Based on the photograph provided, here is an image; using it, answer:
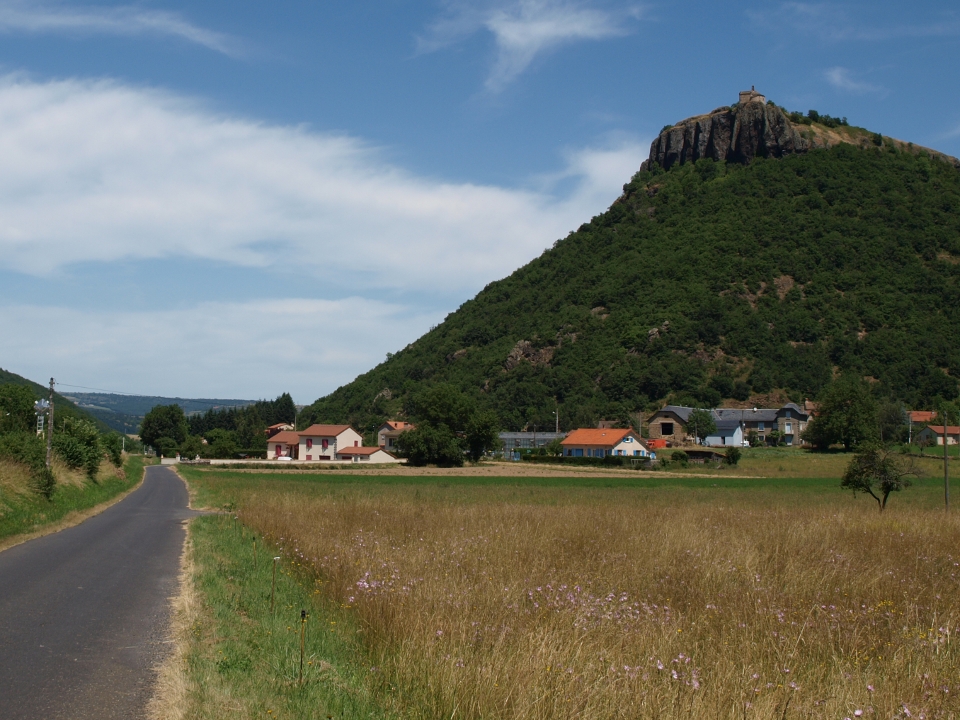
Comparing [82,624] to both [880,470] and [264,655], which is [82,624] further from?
[880,470]

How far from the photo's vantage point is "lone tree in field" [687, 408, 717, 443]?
10600cm

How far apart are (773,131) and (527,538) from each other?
158 meters

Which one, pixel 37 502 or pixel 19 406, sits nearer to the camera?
pixel 37 502

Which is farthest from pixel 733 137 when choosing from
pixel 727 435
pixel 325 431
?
pixel 325 431

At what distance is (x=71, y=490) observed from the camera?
31406mm

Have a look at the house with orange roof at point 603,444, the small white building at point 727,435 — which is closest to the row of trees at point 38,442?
the house with orange roof at point 603,444

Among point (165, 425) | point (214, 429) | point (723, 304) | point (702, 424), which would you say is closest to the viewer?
point (702, 424)

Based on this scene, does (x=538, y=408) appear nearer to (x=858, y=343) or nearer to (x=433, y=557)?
(x=858, y=343)

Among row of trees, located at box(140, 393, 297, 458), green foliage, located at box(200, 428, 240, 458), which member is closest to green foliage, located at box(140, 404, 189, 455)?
row of trees, located at box(140, 393, 297, 458)

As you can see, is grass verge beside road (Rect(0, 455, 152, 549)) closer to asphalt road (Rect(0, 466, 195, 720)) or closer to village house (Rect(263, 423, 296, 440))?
asphalt road (Rect(0, 466, 195, 720))

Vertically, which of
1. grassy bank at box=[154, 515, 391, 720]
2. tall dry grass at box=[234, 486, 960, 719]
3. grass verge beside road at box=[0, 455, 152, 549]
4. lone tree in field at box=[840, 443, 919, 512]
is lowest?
grass verge beside road at box=[0, 455, 152, 549]

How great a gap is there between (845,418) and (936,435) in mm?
20375

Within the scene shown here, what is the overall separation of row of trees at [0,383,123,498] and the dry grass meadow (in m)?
14.8

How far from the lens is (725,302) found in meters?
123
